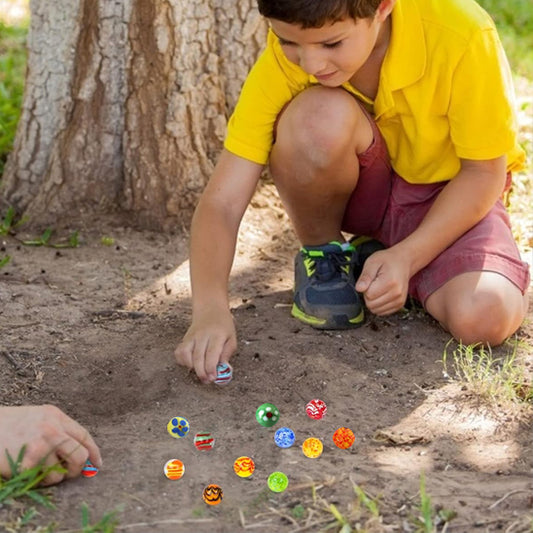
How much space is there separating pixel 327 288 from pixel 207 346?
22.0 inches

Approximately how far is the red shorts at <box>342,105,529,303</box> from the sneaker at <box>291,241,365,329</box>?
0.14m

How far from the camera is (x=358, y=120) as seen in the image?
9.75 feet

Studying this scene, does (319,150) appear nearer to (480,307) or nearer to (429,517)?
(480,307)


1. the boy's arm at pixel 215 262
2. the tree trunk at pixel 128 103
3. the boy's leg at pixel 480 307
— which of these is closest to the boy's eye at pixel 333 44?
the boy's arm at pixel 215 262

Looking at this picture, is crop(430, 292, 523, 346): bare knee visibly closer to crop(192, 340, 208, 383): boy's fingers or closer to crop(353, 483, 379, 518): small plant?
crop(192, 340, 208, 383): boy's fingers

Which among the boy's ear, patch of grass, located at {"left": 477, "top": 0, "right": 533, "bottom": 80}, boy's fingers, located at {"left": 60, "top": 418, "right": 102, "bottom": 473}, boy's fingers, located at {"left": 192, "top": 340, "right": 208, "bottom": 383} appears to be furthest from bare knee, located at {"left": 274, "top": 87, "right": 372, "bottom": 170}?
patch of grass, located at {"left": 477, "top": 0, "right": 533, "bottom": 80}

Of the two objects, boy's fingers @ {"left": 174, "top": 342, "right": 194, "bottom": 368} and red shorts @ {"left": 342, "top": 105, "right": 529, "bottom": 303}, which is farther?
red shorts @ {"left": 342, "top": 105, "right": 529, "bottom": 303}

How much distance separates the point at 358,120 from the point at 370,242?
1.85 ft

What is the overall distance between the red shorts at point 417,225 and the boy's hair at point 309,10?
57 centimetres

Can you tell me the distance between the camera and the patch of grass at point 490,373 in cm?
262

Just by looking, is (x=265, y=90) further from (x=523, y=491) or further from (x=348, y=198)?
(x=523, y=491)

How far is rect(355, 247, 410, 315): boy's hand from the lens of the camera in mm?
2762

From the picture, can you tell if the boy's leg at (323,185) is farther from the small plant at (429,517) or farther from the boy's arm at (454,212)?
the small plant at (429,517)

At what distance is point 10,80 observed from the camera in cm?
488
